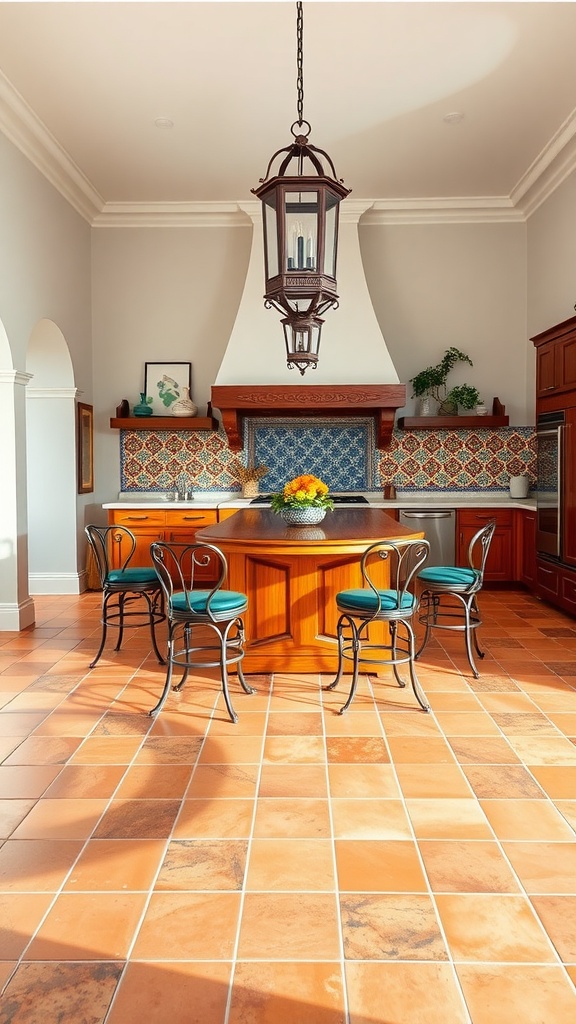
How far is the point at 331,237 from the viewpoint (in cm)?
312

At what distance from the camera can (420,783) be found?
107 inches

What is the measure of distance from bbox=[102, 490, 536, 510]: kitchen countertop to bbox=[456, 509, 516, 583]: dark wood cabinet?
0.08 meters

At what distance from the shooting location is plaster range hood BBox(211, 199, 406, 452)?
656 cm

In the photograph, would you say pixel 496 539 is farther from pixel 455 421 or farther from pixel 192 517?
pixel 192 517

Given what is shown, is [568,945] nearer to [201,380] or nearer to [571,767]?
[571,767]

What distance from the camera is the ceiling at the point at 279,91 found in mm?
4098

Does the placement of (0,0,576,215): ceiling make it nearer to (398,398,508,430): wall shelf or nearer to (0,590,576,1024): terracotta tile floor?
(398,398,508,430): wall shelf

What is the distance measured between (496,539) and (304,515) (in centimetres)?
284

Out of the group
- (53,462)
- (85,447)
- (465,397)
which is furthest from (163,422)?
(465,397)

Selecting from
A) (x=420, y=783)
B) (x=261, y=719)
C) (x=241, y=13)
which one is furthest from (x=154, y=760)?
(x=241, y=13)

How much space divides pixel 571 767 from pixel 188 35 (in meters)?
4.27

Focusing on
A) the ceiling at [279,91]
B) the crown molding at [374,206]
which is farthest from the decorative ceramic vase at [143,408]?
the ceiling at [279,91]

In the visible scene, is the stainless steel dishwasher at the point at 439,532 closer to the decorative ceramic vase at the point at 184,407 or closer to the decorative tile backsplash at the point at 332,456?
the decorative tile backsplash at the point at 332,456

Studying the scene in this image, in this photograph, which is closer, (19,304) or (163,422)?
(19,304)
